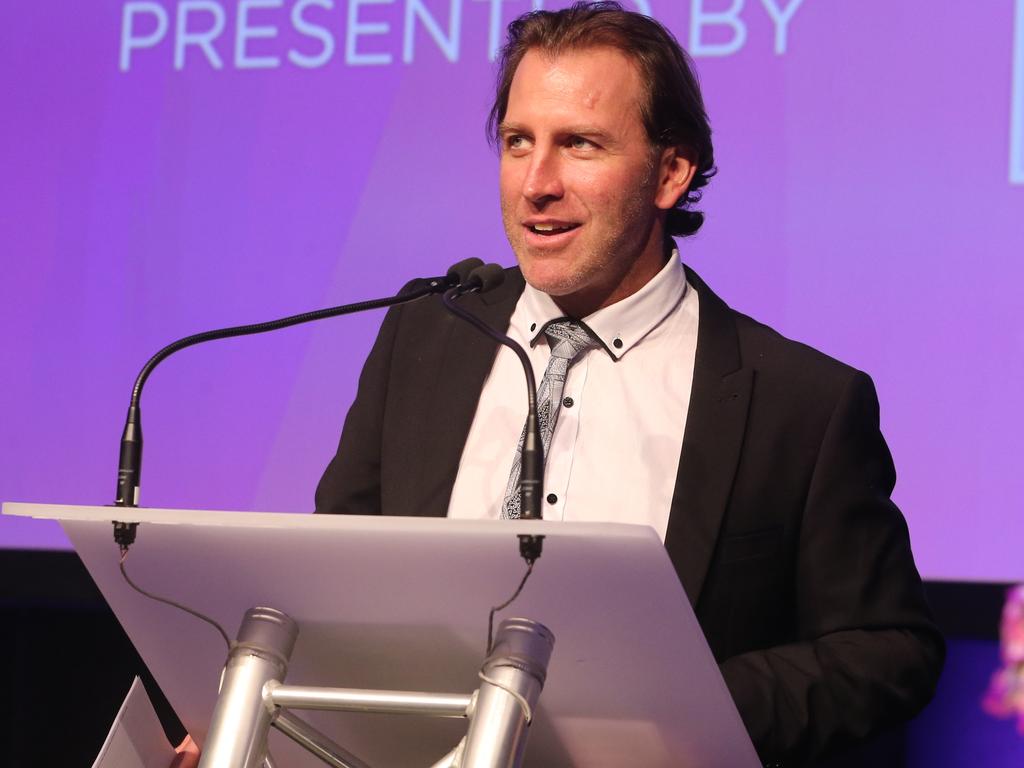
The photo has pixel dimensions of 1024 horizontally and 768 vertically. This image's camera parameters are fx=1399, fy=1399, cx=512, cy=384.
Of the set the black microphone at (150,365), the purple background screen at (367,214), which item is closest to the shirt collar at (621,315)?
the black microphone at (150,365)

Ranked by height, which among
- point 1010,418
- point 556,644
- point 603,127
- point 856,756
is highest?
point 603,127

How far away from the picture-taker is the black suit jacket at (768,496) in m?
1.91

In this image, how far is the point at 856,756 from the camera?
2.95 meters

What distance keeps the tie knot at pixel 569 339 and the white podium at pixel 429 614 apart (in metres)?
0.86

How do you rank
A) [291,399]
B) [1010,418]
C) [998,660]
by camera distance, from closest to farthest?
[1010,418], [998,660], [291,399]

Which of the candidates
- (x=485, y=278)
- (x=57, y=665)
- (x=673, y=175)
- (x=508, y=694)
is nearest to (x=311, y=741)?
(x=508, y=694)

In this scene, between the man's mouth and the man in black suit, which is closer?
the man in black suit

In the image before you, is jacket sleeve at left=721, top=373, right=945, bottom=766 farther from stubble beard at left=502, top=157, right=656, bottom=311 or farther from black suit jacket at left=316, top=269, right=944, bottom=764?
stubble beard at left=502, top=157, right=656, bottom=311

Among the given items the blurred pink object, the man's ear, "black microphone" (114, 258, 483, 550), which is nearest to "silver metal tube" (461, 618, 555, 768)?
"black microphone" (114, 258, 483, 550)

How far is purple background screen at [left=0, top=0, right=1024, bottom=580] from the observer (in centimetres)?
289

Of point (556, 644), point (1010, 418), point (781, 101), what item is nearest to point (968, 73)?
point (781, 101)

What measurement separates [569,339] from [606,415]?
13 cm

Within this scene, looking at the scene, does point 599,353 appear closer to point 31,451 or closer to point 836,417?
point 836,417

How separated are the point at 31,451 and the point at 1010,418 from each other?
225cm
